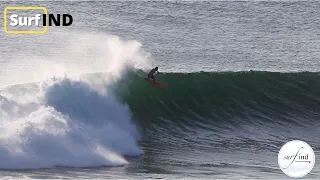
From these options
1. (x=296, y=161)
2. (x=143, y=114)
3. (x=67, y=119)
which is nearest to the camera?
(x=296, y=161)

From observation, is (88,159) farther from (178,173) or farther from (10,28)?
(10,28)

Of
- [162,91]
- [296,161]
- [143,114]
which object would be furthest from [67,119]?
[296,161]

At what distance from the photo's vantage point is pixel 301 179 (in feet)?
48.3

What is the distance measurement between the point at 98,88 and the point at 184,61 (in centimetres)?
601

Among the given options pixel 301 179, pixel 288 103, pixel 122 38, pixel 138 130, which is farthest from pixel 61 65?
pixel 301 179

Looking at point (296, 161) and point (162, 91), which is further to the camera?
point (162, 91)

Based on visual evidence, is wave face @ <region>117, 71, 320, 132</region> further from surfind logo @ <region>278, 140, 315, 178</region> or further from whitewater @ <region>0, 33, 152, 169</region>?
surfind logo @ <region>278, 140, 315, 178</region>

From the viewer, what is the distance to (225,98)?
73.6 ft

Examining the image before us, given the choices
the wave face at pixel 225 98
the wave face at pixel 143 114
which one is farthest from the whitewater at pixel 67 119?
the wave face at pixel 225 98

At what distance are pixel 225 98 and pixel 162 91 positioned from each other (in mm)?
1785

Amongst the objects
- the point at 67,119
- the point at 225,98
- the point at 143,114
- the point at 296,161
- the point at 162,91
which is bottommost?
the point at 296,161

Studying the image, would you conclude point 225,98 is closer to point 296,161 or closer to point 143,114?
point 143,114

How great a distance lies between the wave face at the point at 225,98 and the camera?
2119cm

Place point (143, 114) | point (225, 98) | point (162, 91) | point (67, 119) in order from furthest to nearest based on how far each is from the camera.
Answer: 1. point (225, 98)
2. point (162, 91)
3. point (143, 114)
4. point (67, 119)
